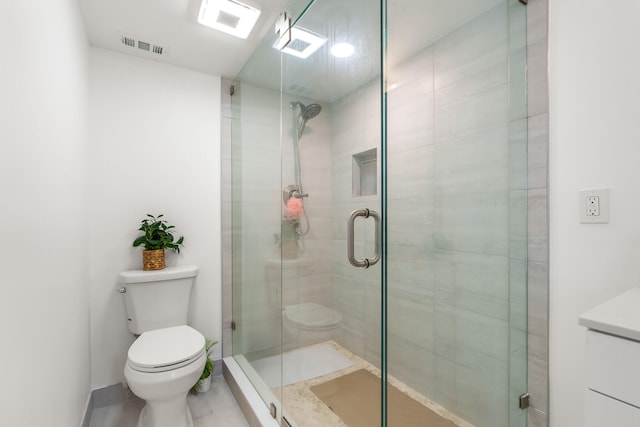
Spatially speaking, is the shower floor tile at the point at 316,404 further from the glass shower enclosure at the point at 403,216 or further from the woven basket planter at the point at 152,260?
the woven basket planter at the point at 152,260

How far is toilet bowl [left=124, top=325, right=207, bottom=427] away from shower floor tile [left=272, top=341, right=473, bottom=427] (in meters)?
0.48

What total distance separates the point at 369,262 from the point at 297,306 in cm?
53

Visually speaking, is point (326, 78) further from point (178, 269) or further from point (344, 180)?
point (178, 269)

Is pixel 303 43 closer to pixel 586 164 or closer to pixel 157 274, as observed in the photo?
pixel 586 164

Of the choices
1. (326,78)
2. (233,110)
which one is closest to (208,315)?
(233,110)

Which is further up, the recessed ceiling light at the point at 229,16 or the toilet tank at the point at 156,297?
the recessed ceiling light at the point at 229,16

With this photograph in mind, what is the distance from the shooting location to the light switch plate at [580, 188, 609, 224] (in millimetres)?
1030

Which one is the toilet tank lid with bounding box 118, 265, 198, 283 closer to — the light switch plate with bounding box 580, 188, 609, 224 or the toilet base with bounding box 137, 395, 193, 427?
the toilet base with bounding box 137, 395, 193, 427

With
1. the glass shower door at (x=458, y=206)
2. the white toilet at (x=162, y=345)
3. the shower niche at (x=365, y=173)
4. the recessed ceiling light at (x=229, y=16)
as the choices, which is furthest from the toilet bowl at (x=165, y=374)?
the recessed ceiling light at (x=229, y=16)

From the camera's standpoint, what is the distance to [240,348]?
2205mm

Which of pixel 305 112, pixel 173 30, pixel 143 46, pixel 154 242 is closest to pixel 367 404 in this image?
pixel 305 112

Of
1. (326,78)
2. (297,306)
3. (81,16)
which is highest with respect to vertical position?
(81,16)

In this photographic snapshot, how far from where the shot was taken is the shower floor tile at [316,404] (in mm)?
1242

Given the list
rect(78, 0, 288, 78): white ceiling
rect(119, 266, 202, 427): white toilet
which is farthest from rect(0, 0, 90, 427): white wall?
rect(119, 266, 202, 427): white toilet
